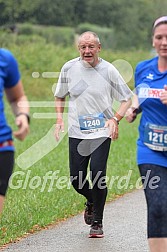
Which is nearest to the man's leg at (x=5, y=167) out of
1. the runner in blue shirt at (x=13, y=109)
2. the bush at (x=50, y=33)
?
the runner in blue shirt at (x=13, y=109)

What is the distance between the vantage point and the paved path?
23.6 ft

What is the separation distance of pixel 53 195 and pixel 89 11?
6546 cm

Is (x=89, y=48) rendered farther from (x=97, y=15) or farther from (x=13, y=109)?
(x=97, y=15)

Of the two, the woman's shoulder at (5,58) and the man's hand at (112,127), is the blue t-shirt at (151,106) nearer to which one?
the woman's shoulder at (5,58)

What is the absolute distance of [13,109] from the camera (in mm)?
4980

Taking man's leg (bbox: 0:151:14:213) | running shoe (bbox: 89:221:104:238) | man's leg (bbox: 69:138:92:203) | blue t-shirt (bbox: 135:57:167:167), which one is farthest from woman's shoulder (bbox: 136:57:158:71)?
running shoe (bbox: 89:221:104:238)

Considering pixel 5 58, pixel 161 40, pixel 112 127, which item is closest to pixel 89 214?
pixel 112 127

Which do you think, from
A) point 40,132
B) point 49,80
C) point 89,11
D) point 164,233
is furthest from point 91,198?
point 89,11

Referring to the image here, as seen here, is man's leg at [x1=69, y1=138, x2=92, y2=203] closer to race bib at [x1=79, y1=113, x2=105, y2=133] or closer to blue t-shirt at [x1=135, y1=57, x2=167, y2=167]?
race bib at [x1=79, y1=113, x2=105, y2=133]

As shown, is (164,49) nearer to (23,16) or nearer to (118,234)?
(118,234)

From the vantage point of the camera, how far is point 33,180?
1128 centimetres

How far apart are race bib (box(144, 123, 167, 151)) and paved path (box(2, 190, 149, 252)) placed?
213 cm

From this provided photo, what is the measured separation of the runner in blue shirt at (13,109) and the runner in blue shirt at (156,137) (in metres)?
0.90

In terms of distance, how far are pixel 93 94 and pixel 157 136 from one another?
2389 mm
